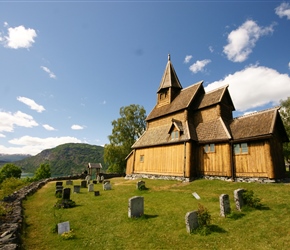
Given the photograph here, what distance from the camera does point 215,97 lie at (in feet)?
78.7

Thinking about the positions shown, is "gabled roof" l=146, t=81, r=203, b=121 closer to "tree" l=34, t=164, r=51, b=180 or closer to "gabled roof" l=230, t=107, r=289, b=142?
"gabled roof" l=230, t=107, r=289, b=142

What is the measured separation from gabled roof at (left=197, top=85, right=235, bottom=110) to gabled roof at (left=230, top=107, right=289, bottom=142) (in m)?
3.45

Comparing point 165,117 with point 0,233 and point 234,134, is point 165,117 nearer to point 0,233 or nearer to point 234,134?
point 234,134

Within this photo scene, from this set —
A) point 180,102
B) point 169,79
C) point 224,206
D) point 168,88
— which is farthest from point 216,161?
point 169,79

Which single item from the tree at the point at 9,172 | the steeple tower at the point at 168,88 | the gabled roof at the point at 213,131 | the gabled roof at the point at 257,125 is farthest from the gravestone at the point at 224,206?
the tree at the point at 9,172

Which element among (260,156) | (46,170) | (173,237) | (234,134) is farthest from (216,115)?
(46,170)

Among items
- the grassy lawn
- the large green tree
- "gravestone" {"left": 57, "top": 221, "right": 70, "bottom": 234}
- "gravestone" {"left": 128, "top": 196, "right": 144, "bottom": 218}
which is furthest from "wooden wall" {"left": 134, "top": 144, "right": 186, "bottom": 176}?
the large green tree

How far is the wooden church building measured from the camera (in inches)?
710

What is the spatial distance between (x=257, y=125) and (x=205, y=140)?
546 cm

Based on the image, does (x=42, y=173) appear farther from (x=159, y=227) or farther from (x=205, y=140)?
(x=159, y=227)

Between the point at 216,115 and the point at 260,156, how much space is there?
23.7 feet

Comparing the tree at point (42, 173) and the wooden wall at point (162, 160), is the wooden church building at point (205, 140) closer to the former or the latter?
the wooden wall at point (162, 160)

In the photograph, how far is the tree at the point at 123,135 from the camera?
42406 mm

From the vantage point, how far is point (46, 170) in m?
53.1
